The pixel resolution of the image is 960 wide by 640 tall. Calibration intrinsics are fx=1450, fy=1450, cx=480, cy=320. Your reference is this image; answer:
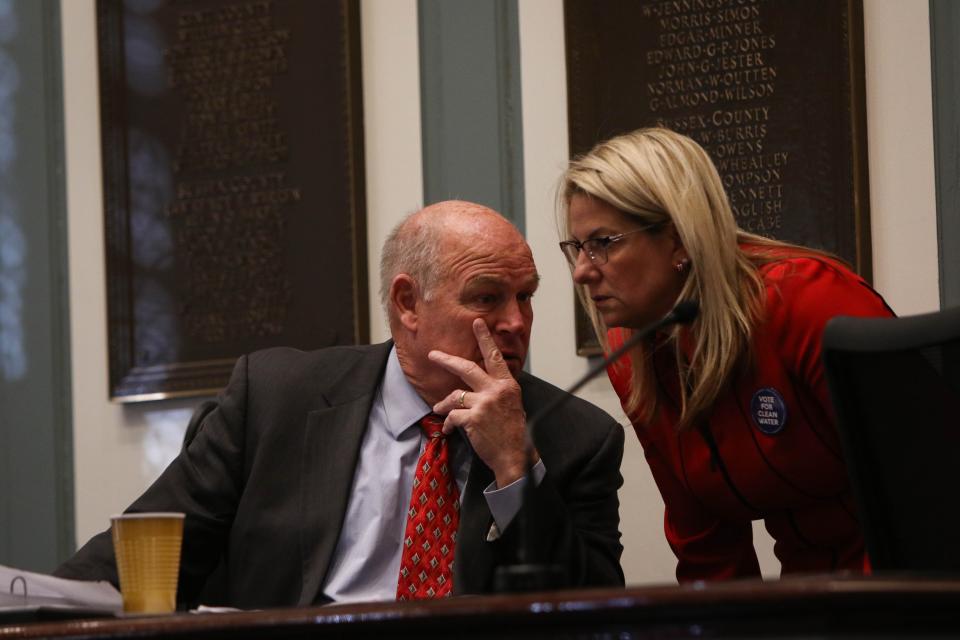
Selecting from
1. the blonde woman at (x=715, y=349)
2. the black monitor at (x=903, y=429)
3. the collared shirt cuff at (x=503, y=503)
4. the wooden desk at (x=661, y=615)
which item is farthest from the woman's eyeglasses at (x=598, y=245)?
the wooden desk at (x=661, y=615)

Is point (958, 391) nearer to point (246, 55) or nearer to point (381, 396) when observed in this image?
point (381, 396)

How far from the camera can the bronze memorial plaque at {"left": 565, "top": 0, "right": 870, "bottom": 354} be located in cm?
374

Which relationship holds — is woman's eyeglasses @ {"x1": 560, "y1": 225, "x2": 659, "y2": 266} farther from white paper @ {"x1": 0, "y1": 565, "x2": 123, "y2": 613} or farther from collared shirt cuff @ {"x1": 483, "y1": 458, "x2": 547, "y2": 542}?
white paper @ {"x1": 0, "y1": 565, "x2": 123, "y2": 613}

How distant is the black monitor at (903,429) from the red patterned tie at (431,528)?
1002 millimetres

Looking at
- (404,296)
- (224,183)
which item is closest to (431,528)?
(404,296)

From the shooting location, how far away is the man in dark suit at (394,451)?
2.71 m

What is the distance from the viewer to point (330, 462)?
2877mm

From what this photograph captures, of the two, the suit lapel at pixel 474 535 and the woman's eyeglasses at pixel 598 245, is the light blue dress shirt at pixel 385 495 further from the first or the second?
the woman's eyeglasses at pixel 598 245

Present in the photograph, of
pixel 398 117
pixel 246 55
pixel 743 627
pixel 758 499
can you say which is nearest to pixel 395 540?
pixel 758 499

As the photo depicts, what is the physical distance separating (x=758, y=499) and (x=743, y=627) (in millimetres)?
1460

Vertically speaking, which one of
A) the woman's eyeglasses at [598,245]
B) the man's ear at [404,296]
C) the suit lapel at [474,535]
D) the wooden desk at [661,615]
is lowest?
the suit lapel at [474,535]

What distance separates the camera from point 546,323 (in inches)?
161

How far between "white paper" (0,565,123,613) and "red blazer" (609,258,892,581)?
118 centimetres

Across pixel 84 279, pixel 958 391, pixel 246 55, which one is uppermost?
pixel 246 55
